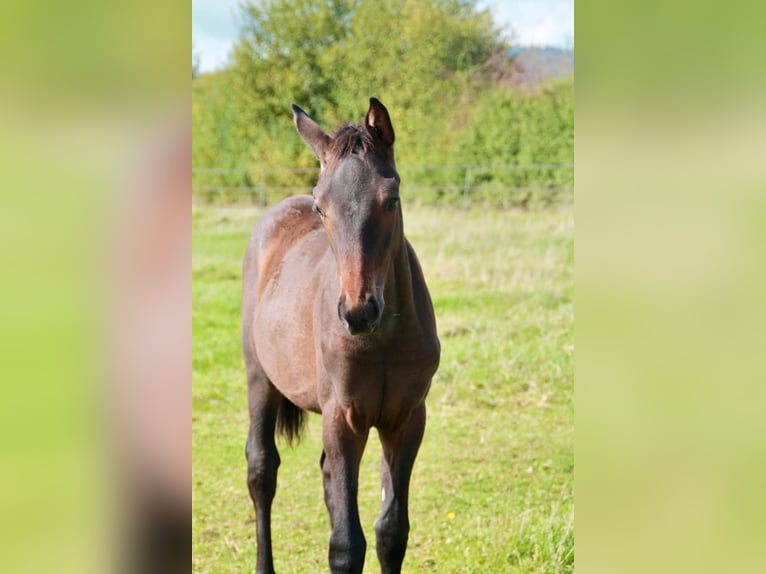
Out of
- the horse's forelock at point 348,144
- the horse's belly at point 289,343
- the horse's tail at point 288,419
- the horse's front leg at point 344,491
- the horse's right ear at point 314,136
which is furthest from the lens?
the horse's tail at point 288,419

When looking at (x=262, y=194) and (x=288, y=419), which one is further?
(x=262, y=194)

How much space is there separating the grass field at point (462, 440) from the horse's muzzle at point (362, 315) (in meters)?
2.21

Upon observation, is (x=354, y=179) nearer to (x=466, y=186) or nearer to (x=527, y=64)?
(x=466, y=186)

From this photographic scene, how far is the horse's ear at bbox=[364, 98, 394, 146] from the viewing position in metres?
3.13

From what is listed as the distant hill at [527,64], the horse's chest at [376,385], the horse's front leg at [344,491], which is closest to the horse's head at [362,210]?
the horse's chest at [376,385]

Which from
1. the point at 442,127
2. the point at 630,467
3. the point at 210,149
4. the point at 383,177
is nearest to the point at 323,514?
the point at 383,177

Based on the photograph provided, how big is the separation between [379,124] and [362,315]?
0.90 metres

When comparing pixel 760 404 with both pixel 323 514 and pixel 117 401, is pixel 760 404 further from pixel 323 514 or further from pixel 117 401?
pixel 323 514

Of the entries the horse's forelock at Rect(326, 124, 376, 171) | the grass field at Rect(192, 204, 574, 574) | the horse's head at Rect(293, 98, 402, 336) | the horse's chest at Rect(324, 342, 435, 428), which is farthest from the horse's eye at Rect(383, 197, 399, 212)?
the grass field at Rect(192, 204, 574, 574)

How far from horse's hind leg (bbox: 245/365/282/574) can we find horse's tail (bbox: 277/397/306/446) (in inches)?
1.3

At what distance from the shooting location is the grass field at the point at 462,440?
4758 mm

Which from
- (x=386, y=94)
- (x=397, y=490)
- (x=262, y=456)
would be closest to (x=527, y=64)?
(x=386, y=94)

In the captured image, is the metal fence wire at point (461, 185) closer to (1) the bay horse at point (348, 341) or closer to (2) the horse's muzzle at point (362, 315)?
(1) the bay horse at point (348, 341)

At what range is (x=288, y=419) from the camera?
186 inches
